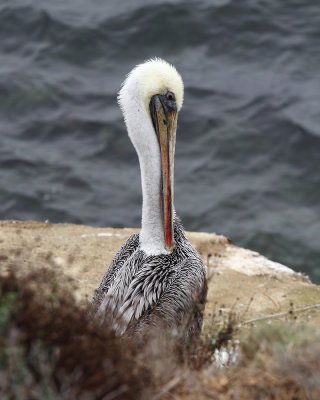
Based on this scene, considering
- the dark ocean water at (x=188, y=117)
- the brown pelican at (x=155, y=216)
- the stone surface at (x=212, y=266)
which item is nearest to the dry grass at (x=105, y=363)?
the brown pelican at (x=155, y=216)

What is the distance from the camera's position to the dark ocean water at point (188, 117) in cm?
1173

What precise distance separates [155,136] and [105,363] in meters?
2.72

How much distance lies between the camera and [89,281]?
280 inches

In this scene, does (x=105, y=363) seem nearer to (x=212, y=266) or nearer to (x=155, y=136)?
(x=155, y=136)

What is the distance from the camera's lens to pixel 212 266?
7.32 metres

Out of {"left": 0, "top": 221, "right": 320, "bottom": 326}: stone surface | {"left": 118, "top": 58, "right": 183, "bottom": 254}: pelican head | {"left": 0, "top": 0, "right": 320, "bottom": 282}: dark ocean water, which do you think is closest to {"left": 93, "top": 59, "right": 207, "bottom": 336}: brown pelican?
{"left": 118, "top": 58, "right": 183, "bottom": 254}: pelican head

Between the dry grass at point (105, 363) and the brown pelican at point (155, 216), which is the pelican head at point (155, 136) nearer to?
the brown pelican at point (155, 216)

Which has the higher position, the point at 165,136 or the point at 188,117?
the point at 188,117

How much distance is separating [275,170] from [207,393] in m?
8.75

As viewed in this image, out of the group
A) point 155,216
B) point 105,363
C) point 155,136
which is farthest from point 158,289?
point 105,363

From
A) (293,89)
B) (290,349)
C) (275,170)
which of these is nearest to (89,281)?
(290,349)

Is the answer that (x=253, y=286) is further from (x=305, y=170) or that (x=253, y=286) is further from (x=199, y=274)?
(x=305, y=170)

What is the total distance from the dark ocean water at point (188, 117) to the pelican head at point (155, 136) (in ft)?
17.8

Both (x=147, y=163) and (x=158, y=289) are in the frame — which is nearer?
(x=158, y=289)
